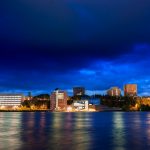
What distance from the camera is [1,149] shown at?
127ft

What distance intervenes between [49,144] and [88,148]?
217 inches

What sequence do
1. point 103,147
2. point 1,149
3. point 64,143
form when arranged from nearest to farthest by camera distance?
point 1,149 → point 103,147 → point 64,143

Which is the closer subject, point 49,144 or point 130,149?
point 130,149

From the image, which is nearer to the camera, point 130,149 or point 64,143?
point 130,149

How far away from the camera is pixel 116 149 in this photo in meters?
40.2

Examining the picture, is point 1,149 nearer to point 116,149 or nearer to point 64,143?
point 64,143

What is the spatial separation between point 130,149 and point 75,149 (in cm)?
640


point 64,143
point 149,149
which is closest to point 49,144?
point 64,143

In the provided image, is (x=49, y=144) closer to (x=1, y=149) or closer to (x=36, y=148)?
(x=36, y=148)

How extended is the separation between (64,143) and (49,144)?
89.9 inches

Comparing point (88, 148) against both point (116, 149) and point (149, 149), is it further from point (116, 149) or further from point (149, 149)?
point (149, 149)

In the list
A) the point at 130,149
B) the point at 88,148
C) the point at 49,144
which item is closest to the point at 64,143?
the point at 49,144

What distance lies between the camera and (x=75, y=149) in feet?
129

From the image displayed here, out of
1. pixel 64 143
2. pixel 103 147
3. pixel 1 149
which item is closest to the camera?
pixel 1 149
